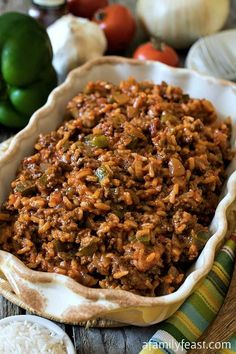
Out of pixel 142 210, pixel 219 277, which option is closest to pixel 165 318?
pixel 219 277

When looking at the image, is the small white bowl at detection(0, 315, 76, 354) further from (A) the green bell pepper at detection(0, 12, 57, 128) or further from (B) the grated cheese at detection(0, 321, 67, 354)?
(A) the green bell pepper at detection(0, 12, 57, 128)

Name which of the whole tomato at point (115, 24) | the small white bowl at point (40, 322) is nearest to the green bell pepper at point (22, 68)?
the whole tomato at point (115, 24)

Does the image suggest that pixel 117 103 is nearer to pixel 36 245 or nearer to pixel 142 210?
pixel 142 210

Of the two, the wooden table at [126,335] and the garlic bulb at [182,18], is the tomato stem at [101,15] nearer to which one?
the garlic bulb at [182,18]

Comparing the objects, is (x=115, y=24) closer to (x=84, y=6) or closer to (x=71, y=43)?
(x=84, y=6)

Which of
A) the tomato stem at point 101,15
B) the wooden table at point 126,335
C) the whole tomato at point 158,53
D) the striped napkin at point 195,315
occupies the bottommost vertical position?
the wooden table at point 126,335

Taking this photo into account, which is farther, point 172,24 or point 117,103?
point 172,24
